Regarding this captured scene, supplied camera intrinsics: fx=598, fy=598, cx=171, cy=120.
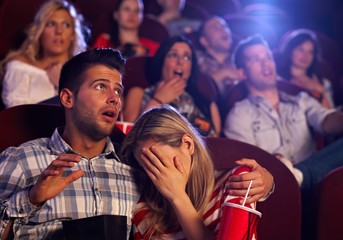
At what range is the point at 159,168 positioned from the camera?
82cm

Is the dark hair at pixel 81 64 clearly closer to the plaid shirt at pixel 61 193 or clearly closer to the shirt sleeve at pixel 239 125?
the plaid shirt at pixel 61 193

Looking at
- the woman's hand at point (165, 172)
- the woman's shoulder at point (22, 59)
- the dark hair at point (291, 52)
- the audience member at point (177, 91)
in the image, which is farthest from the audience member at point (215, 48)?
the woman's hand at point (165, 172)

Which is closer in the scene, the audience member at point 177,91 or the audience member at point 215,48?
the audience member at point 177,91

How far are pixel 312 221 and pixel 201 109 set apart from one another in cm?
62

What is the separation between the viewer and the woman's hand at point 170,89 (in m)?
1.39

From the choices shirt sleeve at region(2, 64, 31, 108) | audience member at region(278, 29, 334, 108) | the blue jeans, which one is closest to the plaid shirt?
the blue jeans

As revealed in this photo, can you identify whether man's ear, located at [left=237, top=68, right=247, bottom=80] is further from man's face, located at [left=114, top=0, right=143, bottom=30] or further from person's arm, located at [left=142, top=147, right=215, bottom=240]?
person's arm, located at [left=142, top=147, right=215, bottom=240]

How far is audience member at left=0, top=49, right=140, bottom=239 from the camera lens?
2.61 ft

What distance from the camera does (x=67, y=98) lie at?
89 centimetres

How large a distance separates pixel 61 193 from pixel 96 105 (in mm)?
135

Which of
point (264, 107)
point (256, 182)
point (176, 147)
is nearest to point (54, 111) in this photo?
point (176, 147)

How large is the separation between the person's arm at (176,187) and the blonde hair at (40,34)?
72 centimetres

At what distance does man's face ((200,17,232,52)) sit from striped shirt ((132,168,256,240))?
3.53 feet

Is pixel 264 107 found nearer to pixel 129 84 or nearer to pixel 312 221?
pixel 129 84
